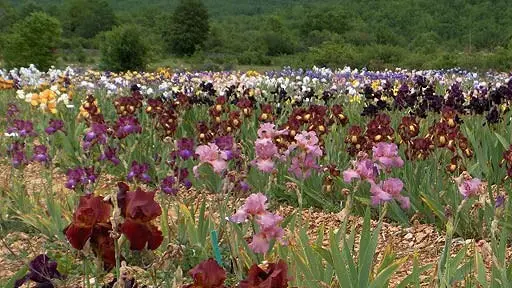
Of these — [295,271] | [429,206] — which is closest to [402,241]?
[429,206]

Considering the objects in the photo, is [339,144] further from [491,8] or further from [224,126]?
[491,8]

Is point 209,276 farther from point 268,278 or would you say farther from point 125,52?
point 125,52

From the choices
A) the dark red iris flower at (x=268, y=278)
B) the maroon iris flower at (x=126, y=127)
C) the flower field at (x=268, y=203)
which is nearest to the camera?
the dark red iris flower at (x=268, y=278)

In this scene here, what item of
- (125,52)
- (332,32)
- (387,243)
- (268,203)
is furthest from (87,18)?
(268,203)

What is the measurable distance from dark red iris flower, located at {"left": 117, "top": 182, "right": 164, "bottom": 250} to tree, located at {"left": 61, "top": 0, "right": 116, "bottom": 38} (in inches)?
2584

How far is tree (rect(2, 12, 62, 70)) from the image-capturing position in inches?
1048

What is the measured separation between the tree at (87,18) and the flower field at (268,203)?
62.4 meters

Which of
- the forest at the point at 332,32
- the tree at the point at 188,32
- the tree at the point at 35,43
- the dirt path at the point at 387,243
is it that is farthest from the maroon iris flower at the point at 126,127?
the tree at the point at 188,32

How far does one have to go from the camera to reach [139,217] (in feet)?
5.15

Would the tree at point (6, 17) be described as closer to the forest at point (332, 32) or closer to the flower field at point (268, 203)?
the forest at point (332, 32)

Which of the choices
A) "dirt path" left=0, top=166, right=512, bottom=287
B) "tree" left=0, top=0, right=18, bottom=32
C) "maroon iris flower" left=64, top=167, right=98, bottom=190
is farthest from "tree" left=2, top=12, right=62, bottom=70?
"tree" left=0, top=0, right=18, bottom=32

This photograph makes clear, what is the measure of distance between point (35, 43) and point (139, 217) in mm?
27174

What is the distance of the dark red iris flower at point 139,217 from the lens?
1.56 metres

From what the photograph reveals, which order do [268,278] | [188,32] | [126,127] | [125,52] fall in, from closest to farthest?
[268,278] < [126,127] < [125,52] < [188,32]
